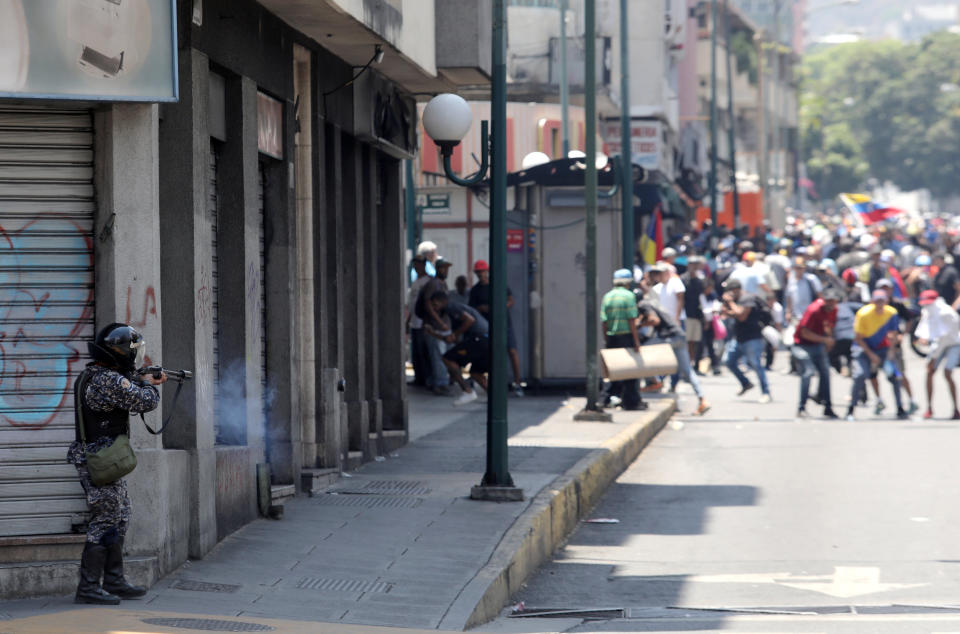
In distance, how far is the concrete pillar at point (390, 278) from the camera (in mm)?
16969

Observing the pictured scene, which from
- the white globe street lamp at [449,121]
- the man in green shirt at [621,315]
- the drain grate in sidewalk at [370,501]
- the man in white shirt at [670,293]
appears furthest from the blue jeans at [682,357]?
the drain grate in sidewalk at [370,501]

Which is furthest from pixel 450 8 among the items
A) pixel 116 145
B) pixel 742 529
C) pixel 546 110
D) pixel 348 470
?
pixel 546 110

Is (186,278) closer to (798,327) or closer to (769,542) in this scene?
(769,542)

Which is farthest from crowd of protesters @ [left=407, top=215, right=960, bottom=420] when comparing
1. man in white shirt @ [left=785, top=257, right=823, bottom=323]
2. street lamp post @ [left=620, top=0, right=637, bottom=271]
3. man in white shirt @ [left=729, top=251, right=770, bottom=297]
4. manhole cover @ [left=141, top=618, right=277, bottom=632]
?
manhole cover @ [left=141, top=618, right=277, bottom=632]

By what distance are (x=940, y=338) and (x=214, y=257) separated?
1313 centimetres

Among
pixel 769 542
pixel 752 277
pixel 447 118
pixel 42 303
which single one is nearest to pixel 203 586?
pixel 42 303

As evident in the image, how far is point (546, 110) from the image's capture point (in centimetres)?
3800

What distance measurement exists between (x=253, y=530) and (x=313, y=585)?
1691mm

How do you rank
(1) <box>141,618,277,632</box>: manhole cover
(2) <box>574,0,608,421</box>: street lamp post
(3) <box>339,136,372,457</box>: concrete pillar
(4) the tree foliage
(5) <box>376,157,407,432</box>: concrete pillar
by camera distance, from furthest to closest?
(4) the tree foliage < (2) <box>574,0,608,421</box>: street lamp post < (5) <box>376,157,407,432</box>: concrete pillar < (3) <box>339,136,372,457</box>: concrete pillar < (1) <box>141,618,277,632</box>: manhole cover

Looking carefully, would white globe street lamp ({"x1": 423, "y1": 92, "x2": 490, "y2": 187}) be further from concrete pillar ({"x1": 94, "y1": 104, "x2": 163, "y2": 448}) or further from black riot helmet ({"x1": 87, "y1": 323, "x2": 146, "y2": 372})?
black riot helmet ({"x1": 87, "y1": 323, "x2": 146, "y2": 372})

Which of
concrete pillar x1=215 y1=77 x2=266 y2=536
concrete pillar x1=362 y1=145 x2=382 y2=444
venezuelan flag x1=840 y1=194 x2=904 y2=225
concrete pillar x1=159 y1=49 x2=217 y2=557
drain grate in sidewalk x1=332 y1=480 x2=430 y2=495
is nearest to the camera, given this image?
concrete pillar x1=159 y1=49 x2=217 y2=557

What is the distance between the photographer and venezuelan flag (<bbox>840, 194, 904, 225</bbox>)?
1567 inches

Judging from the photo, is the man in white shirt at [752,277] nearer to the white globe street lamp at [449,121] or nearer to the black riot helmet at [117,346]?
the white globe street lamp at [449,121]

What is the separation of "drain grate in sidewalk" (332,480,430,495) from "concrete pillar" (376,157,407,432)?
3451 mm
